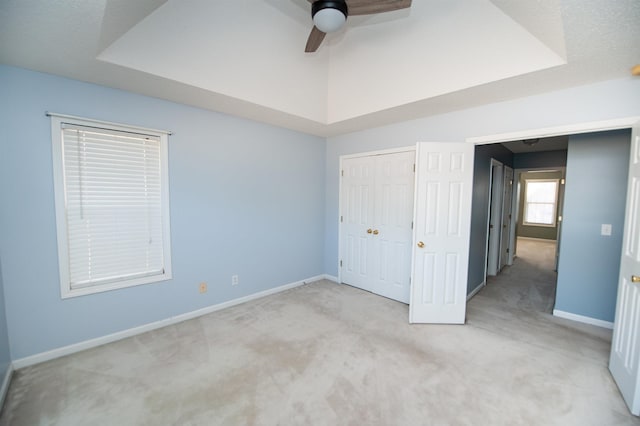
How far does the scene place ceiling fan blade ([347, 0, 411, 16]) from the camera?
5.66 feet

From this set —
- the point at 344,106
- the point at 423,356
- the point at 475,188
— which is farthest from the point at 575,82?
the point at 423,356

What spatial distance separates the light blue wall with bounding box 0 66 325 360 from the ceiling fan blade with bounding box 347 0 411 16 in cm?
197

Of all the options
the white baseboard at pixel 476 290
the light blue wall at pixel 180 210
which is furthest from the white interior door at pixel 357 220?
the white baseboard at pixel 476 290

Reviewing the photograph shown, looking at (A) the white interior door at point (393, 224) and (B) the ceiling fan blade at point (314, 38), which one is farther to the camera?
(A) the white interior door at point (393, 224)

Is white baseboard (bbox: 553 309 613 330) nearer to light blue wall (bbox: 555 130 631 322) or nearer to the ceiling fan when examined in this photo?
light blue wall (bbox: 555 130 631 322)

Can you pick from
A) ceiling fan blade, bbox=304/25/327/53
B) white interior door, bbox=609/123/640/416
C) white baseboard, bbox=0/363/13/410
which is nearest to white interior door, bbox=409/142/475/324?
white interior door, bbox=609/123/640/416

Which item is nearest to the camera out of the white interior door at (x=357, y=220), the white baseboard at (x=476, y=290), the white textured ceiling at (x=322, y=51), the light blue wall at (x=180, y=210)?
the white textured ceiling at (x=322, y=51)

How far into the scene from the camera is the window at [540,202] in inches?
329

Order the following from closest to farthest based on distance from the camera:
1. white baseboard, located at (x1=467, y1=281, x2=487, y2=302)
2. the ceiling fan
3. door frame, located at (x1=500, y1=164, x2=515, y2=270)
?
the ceiling fan < white baseboard, located at (x1=467, y1=281, x2=487, y2=302) < door frame, located at (x1=500, y1=164, x2=515, y2=270)

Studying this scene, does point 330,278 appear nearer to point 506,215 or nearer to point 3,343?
point 3,343

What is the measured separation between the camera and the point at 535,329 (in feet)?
9.20

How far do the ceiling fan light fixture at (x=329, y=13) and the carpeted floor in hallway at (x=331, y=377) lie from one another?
2711 millimetres

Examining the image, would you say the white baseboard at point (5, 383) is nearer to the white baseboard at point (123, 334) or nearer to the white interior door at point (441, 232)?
the white baseboard at point (123, 334)

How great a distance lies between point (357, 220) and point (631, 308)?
281 cm
